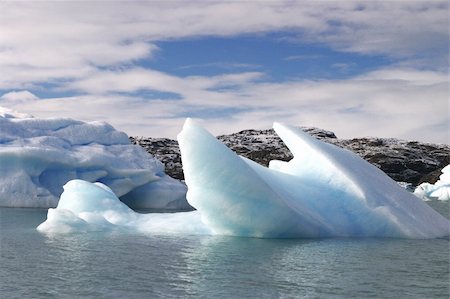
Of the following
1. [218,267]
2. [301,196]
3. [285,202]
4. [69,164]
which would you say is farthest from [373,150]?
[218,267]

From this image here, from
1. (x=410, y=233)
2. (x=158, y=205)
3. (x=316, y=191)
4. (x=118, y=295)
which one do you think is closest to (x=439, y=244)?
(x=410, y=233)

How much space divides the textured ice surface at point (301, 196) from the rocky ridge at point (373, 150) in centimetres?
6121

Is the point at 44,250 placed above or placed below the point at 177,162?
below

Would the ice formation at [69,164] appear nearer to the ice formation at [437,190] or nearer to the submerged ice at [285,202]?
the submerged ice at [285,202]

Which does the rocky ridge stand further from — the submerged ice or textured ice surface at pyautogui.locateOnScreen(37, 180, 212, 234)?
the submerged ice

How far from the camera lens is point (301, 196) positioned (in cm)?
1232

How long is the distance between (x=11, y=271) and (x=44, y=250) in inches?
76.7

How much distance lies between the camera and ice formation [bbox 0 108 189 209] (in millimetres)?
22969

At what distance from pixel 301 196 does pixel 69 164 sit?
14.0 meters

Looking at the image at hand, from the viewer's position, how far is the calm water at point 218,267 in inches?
259

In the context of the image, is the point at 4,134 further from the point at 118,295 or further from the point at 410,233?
the point at 118,295

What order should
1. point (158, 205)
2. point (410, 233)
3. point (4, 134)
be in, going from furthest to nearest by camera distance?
point (158, 205), point (4, 134), point (410, 233)

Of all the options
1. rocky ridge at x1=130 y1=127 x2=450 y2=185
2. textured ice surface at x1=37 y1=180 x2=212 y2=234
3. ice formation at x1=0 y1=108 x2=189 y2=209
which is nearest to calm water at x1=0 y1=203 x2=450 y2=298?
textured ice surface at x1=37 y1=180 x2=212 y2=234

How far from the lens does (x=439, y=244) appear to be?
10852 millimetres
